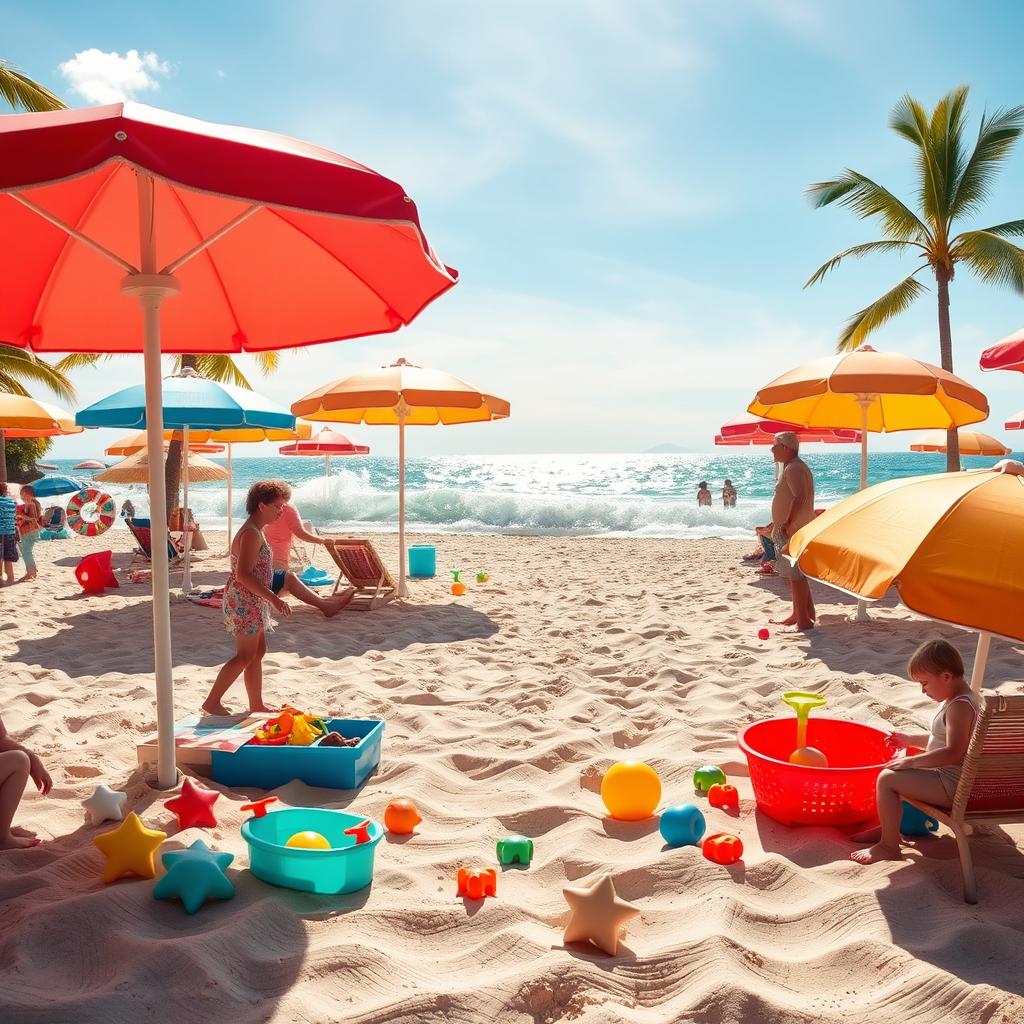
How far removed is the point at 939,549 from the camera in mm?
2402

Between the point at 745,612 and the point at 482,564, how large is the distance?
6.16 meters

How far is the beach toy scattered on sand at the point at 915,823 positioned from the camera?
313 cm

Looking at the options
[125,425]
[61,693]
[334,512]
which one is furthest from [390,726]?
[334,512]

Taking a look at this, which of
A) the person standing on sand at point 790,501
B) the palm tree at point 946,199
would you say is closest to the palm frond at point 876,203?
the palm tree at point 946,199

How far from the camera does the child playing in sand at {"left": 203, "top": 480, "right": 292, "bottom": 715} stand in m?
4.29

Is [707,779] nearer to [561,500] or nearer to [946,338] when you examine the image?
[946,338]

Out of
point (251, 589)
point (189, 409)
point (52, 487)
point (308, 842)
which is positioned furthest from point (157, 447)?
point (52, 487)

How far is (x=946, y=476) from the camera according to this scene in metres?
2.98

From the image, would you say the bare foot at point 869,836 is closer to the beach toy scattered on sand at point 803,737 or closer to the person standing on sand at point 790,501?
the beach toy scattered on sand at point 803,737

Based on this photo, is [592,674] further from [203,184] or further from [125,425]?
[125,425]

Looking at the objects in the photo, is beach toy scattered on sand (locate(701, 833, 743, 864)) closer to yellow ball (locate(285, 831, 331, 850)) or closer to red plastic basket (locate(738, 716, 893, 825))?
red plastic basket (locate(738, 716, 893, 825))

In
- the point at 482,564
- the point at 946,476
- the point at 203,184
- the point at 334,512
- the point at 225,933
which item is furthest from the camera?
the point at 334,512

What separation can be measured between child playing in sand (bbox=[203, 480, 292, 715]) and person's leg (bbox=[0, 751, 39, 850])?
1314 millimetres

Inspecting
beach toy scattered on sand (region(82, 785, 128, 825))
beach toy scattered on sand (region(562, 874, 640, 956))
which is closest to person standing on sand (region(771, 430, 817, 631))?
beach toy scattered on sand (region(562, 874, 640, 956))
